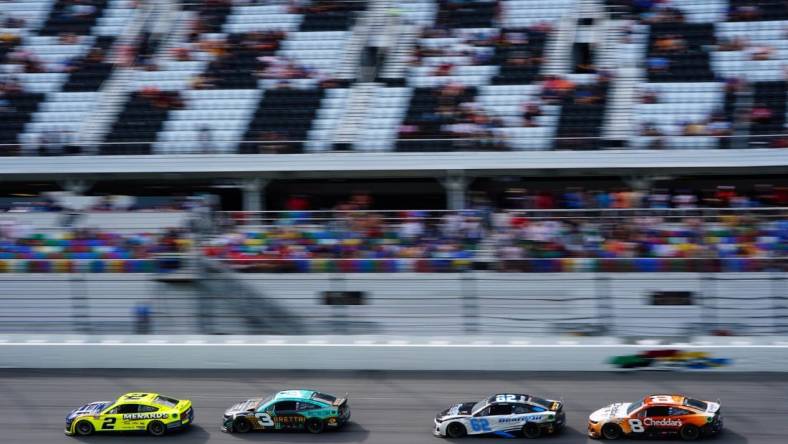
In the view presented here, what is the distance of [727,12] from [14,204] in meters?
17.4

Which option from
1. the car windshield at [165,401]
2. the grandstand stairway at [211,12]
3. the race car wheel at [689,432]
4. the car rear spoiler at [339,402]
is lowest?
the race car wheel at [689,432]

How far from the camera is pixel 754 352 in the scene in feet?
49.7

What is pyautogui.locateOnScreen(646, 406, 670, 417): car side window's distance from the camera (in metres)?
12.5

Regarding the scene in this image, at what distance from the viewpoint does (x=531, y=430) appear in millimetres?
12750

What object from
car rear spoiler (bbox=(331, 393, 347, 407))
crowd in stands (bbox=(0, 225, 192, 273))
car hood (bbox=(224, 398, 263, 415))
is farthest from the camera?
crowd in stands (bbox=(0, 225, 192, 273))

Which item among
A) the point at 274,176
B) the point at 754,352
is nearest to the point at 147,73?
the point at 274,176

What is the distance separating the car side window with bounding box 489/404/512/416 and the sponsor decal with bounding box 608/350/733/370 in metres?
3.28

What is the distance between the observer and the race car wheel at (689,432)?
12.4 meters

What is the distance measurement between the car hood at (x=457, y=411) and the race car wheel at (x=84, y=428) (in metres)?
4.80

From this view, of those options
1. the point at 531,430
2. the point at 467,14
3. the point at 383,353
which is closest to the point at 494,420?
the point at 531,430

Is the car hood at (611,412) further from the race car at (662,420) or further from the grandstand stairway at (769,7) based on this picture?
the grandstand stairway at (769,7)

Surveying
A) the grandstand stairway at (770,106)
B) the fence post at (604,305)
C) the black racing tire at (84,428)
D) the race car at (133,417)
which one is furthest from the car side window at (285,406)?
the grandstand stairway at (770,106)

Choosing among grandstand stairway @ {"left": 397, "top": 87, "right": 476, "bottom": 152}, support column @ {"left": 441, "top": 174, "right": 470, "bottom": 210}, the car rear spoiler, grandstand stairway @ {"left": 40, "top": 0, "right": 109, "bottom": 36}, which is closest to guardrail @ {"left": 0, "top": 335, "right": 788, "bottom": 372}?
the car rear spoiler

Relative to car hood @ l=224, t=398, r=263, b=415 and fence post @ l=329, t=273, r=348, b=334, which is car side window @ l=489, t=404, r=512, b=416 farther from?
fence post @ l=329, t=273, r=348, b=334
